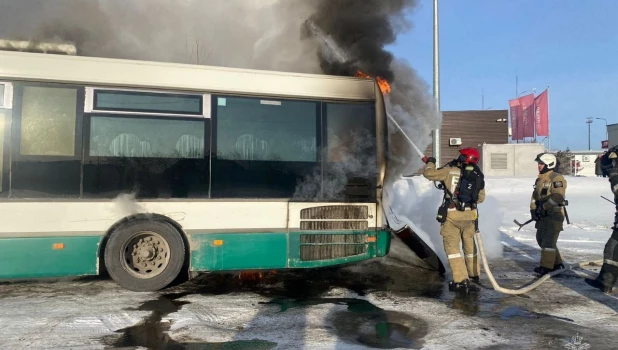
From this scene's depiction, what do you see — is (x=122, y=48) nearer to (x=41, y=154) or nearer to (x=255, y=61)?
(x=255, y=61)

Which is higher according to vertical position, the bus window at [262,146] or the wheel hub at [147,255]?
the bus window at [262,146]

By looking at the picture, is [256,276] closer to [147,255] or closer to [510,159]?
[147,255]

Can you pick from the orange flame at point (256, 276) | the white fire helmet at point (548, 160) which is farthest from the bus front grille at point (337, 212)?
the white fire helmet at point (548, 160)

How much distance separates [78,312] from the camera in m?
5.11

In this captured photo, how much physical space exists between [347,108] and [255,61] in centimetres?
882

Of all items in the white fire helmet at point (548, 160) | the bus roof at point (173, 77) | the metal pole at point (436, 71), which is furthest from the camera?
the metal pole at point (436, 71)

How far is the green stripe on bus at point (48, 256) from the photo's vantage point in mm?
5457

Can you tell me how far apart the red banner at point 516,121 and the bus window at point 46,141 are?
127 feet

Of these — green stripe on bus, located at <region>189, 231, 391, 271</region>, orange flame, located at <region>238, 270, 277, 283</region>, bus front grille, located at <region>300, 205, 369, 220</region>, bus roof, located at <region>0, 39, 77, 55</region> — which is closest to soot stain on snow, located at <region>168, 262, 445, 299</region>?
orange flame, located at <region>238, 270, 277, 283</region>

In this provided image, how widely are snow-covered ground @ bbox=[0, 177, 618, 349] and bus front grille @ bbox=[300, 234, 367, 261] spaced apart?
0.46 m

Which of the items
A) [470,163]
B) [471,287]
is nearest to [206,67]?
[470,163]

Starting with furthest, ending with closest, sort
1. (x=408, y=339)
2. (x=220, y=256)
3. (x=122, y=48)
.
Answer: (x=122, y=48) < (x=220, y=256) < (x=408, y=339)

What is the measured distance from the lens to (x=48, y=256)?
5543 millimetres

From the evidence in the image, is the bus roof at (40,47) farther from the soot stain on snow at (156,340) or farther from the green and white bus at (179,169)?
the soot stain on snow at (156,340)
